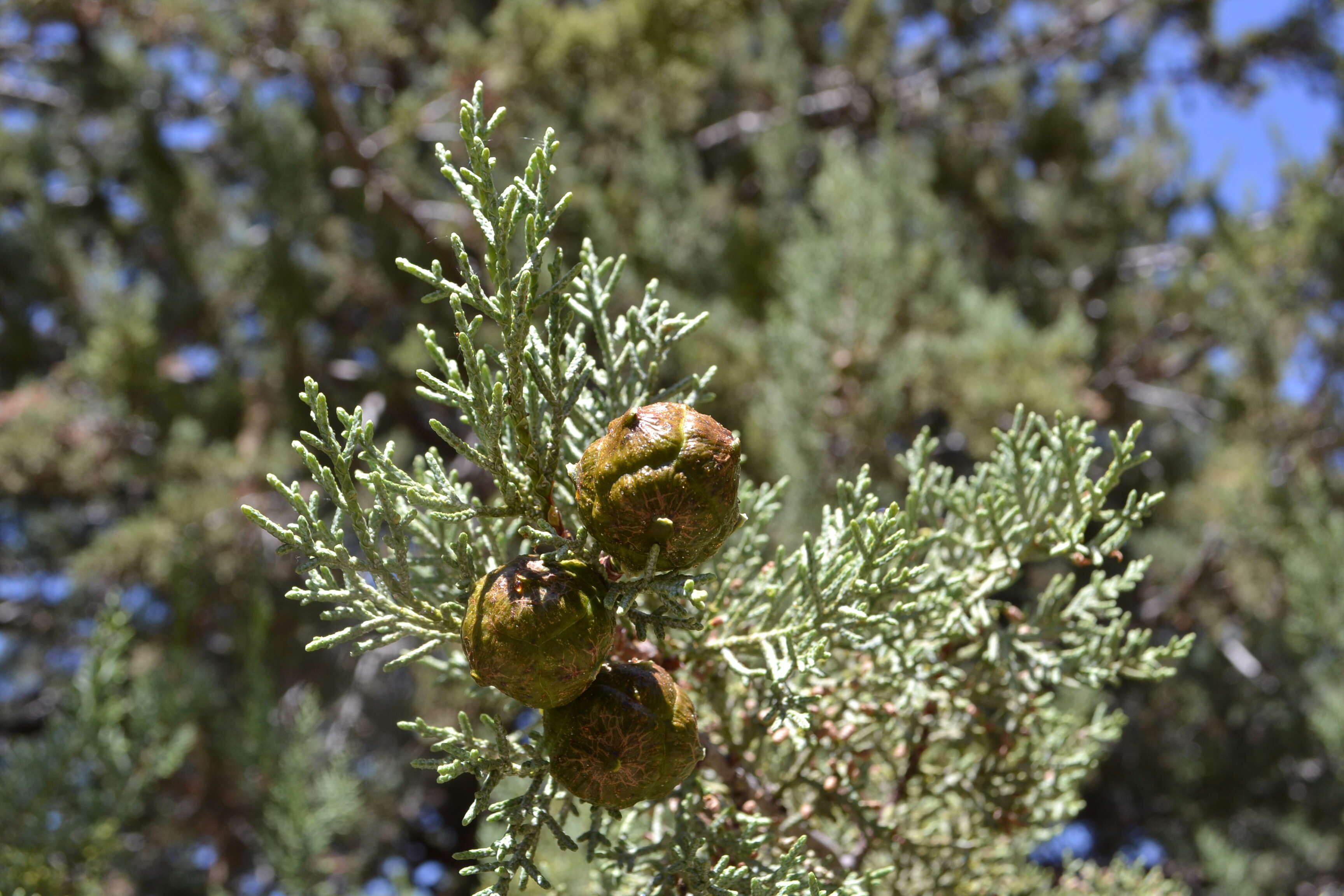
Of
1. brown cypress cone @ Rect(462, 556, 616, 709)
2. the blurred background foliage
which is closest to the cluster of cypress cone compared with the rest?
brown cypress cone @ Rect(462, 556, 616, 709)

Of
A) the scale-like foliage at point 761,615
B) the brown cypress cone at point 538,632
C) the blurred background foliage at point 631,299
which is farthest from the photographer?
the blurred background foliage at point 631,299

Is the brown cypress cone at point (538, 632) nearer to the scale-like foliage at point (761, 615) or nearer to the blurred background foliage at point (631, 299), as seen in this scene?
the scale-like foliage at point (761, 615)

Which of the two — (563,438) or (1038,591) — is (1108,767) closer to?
(1038,591)

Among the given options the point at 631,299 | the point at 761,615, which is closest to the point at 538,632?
the point at 761,615

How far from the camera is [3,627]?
6121mm

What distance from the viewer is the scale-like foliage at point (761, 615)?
1.21 meters

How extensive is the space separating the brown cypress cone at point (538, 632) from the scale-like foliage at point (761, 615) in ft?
0.22

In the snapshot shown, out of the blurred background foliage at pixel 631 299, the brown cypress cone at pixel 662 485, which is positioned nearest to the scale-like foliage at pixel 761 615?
the brown cypress cone at pixel 662 485

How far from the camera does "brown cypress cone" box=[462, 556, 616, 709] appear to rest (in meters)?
1.10

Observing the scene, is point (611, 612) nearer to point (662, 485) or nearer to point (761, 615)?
point (662, 485)

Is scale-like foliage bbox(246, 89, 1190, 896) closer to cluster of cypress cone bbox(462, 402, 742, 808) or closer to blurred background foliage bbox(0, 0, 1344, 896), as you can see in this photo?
cluster of cypress cone bbox(462, 402, 742, 808)

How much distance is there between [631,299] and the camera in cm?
470

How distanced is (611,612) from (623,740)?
0.16 meters

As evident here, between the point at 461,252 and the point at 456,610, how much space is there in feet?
1.70
